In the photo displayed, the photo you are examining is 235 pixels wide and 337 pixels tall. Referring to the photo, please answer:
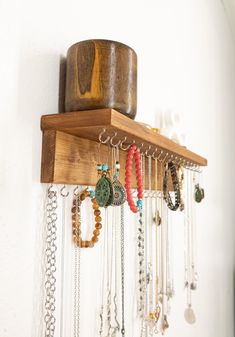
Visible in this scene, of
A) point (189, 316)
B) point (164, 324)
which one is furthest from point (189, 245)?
point (164, 324)

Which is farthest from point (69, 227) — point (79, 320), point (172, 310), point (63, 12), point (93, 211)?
point (172, 310)

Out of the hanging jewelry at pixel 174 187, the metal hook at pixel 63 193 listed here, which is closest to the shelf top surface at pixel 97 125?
the metal hook at pixel 63 193

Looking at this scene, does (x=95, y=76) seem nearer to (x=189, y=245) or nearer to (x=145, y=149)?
(x=145, y=149)

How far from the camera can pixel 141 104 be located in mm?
1037

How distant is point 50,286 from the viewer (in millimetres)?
610

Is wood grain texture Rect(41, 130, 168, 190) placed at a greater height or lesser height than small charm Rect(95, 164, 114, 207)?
greater

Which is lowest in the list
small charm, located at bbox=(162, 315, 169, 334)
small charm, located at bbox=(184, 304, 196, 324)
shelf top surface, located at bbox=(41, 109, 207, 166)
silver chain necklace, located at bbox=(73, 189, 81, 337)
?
small charm, located at bbox=(184, 304, 196, 324)

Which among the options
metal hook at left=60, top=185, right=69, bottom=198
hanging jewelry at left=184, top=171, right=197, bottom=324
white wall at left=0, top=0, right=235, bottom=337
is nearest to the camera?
white wall at left=0, top=0, right=235, bottom=337

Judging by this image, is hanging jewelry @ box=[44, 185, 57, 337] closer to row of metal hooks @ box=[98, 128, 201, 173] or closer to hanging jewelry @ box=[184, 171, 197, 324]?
row of metal hooks @ box=[98, 128, 201, 173]

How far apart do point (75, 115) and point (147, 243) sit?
0.58 meters

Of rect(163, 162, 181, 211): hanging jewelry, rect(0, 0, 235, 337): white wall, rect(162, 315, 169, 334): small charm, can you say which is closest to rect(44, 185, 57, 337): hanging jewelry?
rect(0, 0, 235, 337): white wall

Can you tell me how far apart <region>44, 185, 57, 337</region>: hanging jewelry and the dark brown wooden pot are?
167 mm

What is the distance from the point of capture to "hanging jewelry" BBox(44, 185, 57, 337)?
23.8 inches

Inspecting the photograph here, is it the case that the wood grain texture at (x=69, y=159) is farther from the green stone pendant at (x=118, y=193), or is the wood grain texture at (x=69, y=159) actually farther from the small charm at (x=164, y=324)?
the small charm at (x=164, y=324)
